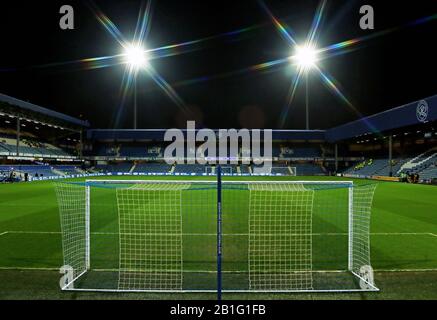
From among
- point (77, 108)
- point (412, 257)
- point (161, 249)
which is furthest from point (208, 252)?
point (77, 108)

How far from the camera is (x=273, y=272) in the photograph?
6.34 meters

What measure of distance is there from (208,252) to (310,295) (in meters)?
3.03

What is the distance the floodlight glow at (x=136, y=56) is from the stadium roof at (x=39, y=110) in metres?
13.7

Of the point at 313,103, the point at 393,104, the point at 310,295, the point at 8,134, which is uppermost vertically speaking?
the point at 313,103

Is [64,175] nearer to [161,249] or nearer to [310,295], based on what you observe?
[161,249]

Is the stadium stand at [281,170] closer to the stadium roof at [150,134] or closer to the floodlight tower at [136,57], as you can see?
the stadium roof at [150,134]

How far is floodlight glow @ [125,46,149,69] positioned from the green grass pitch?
28851 millimetres

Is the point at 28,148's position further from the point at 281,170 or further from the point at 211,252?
the point at 211,252

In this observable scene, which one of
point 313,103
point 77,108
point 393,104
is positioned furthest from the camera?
point 313,103

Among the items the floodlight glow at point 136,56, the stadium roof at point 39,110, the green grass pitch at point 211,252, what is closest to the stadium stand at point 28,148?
the stadium roof at point 39,110

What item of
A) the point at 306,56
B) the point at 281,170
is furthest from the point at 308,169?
the point at 306,56

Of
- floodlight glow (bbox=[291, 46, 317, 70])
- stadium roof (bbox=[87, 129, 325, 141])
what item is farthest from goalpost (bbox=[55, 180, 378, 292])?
stadium roof (bbox=[87, 129, 325, 141])

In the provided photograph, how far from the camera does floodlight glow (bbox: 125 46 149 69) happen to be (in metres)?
38.0

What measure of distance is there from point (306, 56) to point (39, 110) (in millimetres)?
35255
